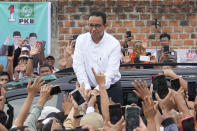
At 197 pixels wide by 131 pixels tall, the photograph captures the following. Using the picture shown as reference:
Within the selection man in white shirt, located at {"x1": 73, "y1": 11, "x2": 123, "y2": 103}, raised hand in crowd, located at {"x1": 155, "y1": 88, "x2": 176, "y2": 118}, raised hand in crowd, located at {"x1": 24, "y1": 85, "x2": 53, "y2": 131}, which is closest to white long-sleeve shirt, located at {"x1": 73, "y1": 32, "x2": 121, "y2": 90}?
man in white shirt, located at {"x1": 73, "y1": 11, "x2": 123, "y2": 103}

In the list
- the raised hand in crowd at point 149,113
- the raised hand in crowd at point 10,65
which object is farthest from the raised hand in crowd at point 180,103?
the raised hand in crowd at point 10,65

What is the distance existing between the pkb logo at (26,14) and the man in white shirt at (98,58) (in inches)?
172

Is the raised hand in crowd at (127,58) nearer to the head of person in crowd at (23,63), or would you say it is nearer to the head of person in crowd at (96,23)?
the head of person in crowd at (23,63)

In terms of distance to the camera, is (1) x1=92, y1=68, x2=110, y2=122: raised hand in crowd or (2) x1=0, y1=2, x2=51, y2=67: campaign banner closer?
(1) x1=92, y1=68, x2=110, y2=122: raised hand in crowd

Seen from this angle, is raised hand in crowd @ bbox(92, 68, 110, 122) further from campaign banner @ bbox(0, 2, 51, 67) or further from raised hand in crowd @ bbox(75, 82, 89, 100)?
campaign banner @ bbox(0, 2, 51, 67)

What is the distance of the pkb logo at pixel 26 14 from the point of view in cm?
993

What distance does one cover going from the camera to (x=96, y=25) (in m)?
5.53

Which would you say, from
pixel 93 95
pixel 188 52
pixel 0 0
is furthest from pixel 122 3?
pixel 93 95

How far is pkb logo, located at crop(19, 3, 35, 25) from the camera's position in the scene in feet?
32.6

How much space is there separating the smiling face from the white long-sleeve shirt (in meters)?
0.16

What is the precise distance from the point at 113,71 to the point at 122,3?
4.82 m

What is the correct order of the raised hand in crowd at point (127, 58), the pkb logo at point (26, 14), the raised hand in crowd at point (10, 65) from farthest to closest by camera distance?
1. the pkb logo at point (26, 14)
2. the raised hand in crowd at point (127, 58)
3. the raised hand in crowd at point (10, 65)

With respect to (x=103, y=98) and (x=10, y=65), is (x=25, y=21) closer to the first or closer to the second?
(x=10, y=65)

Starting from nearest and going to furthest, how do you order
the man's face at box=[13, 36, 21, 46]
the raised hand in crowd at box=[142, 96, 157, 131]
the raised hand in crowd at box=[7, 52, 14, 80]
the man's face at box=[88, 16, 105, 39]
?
the raised hand in crowd at box=[142, 96, 157, 131] → the man's face at box=[88, 16, 105, 39] → the raised hand in crowd at box=[7, 52, 14, 80] → the man's face at box=[13, 36, 21, 46]
